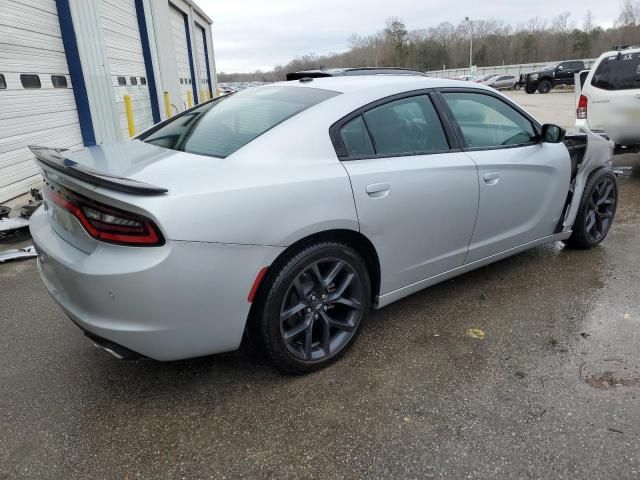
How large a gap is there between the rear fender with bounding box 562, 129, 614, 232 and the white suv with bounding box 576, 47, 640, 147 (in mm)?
2857

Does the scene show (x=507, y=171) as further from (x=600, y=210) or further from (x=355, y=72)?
(x=600, y=210)

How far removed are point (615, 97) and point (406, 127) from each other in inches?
216

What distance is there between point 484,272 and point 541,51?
88.4 metres

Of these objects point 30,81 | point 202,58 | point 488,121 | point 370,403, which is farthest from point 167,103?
point 370,403

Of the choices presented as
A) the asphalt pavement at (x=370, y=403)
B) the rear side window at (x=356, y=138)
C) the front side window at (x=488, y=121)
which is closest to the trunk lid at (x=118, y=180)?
the asphalt pavement at (x=370, y=403)

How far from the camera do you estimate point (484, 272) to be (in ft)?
12.6

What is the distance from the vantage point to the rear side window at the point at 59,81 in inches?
298

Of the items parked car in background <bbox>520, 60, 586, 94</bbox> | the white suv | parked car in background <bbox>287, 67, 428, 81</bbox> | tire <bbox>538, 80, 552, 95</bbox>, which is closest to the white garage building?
parked car in background <bbox>287, 67, 428, 81</bbox>

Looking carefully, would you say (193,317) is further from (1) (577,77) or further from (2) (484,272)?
(1) (577,77)

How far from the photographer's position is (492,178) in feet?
10.1

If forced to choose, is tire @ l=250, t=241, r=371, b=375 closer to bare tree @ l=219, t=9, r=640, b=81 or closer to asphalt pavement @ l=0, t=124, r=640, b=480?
asphalt pavement @ l=0, t=124, r=640, b=480

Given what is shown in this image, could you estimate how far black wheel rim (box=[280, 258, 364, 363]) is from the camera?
2369mm

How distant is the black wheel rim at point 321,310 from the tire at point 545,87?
3508 centimetres

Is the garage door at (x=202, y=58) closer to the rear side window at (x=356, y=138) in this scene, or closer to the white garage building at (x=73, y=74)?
the white garage building at (x=73, y=74)
